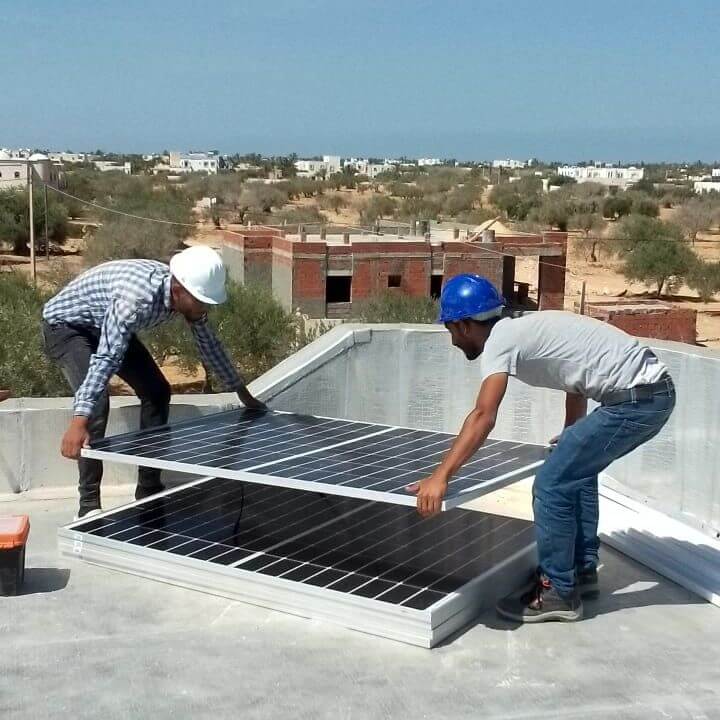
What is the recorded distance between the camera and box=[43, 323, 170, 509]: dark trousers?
6.11 m

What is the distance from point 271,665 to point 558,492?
4.98 feet

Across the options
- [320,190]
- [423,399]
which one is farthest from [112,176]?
[423,399]

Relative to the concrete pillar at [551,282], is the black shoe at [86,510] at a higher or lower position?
higher

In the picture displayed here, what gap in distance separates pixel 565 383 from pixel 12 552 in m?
2.78

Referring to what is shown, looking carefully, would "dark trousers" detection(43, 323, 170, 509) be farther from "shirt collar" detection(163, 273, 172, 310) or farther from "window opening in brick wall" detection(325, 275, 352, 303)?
"window opening in brick wall" detection(325, 275, 352, 303)

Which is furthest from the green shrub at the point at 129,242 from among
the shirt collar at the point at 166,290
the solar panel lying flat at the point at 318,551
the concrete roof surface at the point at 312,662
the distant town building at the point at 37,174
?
the concrete roof surface at the point at 312,662

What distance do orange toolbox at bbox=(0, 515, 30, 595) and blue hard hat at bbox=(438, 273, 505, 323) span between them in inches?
90.0

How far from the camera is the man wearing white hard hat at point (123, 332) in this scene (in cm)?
565

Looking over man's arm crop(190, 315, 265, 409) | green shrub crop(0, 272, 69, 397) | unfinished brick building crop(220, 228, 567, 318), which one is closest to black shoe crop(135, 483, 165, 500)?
man's arm crop(190, 315, 265, 409)

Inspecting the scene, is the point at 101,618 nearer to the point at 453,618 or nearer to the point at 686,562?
the point at 453,618

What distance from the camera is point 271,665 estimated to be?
4629 mm

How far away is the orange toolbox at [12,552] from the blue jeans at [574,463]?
2493 mm

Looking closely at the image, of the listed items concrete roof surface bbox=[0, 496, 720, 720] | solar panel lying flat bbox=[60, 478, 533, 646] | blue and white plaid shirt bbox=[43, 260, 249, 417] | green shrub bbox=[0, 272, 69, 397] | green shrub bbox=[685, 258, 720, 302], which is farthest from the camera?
green shrub bbox=[685, 258, 720, 302]

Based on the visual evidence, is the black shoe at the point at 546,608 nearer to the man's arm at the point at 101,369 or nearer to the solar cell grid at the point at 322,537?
the solar cell grid at the point at 322,537
